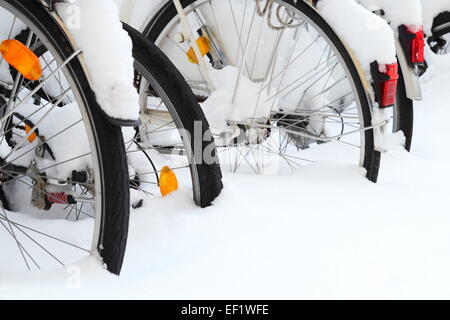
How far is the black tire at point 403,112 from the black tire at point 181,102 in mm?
1002

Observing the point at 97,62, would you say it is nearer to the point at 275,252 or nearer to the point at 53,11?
the point at 53,11

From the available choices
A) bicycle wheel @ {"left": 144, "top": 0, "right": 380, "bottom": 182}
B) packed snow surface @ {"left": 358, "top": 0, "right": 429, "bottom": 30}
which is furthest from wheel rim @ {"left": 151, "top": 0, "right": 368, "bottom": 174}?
packed snow surface @ {"left": 358, "top": 0, "right": 429, "bottom": 30}

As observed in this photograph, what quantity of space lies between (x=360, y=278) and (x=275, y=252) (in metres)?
0.24

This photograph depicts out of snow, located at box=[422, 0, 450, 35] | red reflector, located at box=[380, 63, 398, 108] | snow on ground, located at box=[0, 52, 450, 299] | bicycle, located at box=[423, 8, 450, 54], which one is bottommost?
snow on ground, located at box=[0, 52, 450, 299]

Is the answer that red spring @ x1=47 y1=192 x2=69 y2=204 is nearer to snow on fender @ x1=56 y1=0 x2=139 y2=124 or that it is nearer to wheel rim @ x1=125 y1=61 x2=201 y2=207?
wheel rim @ x1=125 y1=61 x2=201 y2=207

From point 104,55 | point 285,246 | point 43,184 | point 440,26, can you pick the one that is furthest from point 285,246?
point 440,26

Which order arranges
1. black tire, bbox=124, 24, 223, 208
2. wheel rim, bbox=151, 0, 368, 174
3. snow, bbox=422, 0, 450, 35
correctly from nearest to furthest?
black tire, bbox=124, 24, 223, 208
wheel rim, bbox=151, 0, 368, 174
snow, bbox=422, 0, 450, 35

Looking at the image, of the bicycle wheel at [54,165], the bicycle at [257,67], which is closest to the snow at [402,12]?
the bicycle at [257,67]

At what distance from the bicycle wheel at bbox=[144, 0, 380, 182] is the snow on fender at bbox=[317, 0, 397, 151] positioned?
0.03 metres

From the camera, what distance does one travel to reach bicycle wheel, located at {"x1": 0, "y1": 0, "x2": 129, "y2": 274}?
1341 mm

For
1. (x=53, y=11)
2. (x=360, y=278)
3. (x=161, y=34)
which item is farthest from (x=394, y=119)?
(x=53, y=11)

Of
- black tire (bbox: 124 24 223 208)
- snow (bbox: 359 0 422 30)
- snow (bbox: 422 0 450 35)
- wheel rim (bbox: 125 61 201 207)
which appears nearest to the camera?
black tire (bbox: 124 24 223 208)

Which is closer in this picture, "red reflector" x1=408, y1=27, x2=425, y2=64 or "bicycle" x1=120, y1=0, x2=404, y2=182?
"bicycle" x1=120, y1=0, x2=404, y2=182

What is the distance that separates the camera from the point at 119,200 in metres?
1.38
